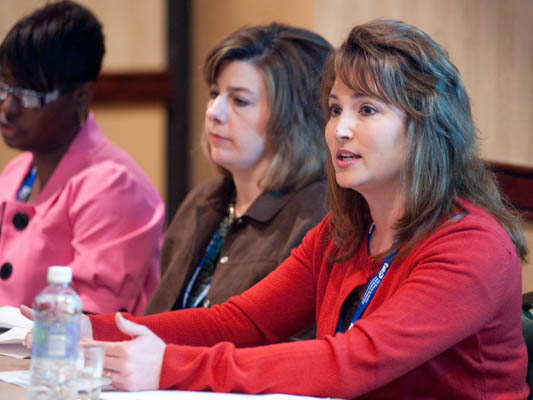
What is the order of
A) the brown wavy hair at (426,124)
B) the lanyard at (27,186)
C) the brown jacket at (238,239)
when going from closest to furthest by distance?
the brown wavy hair at (426,124) → the brown jacket at (238,239) → the lanyard at (27,186)

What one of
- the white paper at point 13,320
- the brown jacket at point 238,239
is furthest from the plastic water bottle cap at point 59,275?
the brown jacket at point 238,239

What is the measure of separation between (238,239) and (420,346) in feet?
3.44

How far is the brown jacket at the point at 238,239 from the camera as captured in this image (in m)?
2.31

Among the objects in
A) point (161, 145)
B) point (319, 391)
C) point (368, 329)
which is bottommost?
point (161, 145)

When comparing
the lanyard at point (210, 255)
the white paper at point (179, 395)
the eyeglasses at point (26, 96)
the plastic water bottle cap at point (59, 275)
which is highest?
the eyeglasses at point (26, 96)

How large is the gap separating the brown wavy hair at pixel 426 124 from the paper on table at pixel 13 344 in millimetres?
816

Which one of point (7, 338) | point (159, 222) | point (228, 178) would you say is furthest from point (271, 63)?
point (7, 338)

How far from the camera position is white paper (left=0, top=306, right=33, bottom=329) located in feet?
6.28

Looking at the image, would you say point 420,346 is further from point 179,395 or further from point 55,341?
point 55,341

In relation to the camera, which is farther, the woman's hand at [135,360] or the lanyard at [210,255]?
the lanyard at [210,255]

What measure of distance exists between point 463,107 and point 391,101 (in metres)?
0.18

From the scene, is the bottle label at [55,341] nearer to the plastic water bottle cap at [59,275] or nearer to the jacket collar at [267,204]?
the plastic water bottle cap at [59,275]

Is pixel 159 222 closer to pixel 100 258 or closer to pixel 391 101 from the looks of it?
pixel 100 258

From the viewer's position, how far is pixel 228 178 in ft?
8.66
